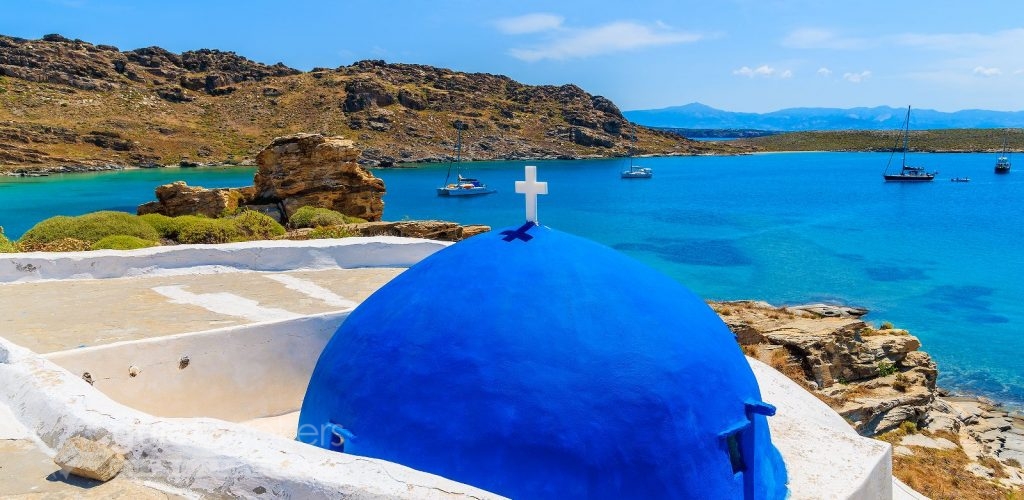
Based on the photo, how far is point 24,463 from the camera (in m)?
4.59

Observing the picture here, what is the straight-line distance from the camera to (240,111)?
94.1m

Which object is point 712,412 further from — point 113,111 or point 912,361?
point 113,111

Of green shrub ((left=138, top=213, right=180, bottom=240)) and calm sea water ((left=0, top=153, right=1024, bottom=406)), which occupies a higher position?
green shrub ((left=138, top=213, right=180, bottom=240))

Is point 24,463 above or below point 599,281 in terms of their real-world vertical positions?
below

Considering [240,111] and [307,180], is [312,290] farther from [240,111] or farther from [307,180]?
[240,111]

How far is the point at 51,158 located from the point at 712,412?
8035 cm

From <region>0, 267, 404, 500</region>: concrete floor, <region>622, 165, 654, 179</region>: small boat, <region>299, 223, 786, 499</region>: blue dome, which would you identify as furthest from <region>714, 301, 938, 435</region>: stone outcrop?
<region>622, 165, 654, 179</region>: small boat

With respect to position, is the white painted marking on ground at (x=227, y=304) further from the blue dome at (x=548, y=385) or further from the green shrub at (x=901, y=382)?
the green shrub at (x=901, y=382)

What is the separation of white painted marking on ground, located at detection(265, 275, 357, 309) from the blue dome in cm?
462

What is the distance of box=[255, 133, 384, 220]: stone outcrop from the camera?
109 feet

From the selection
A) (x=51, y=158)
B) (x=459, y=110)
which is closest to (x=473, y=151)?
(x=459, y=110)

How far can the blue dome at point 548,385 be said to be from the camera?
467 cm

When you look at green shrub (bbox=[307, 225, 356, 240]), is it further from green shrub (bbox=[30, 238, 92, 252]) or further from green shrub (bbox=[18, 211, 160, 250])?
green shrub (bbox=[18, 211, 160, 250])

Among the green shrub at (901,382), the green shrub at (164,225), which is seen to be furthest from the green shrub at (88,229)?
the green shrub at (901,382)
